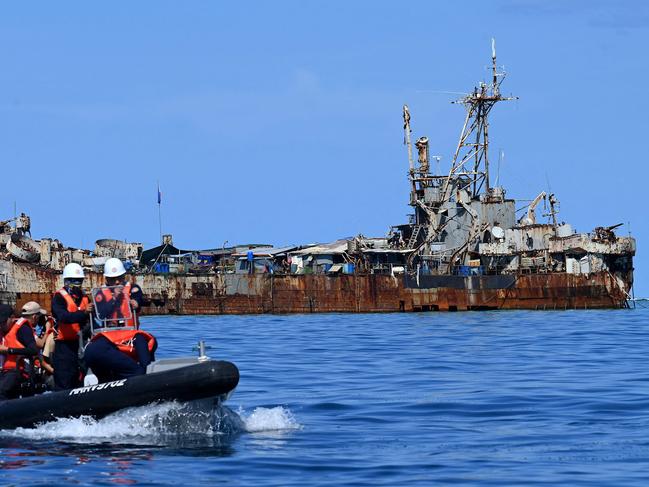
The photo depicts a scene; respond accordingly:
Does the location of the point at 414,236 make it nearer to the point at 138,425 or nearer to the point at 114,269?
the point at 114,269

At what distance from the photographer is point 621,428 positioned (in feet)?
59.8

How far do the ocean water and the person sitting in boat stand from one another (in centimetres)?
73

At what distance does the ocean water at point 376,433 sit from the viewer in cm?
1491

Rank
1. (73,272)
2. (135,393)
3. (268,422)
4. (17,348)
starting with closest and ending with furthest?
(135,393) < (73,272) < (17,348) < (268,422)

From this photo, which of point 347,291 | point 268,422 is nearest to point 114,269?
point 268,422

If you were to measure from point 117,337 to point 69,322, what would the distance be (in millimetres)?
723

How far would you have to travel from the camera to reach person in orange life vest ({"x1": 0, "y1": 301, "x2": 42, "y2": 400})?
60.0 ft

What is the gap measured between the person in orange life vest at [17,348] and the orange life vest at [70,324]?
45cm

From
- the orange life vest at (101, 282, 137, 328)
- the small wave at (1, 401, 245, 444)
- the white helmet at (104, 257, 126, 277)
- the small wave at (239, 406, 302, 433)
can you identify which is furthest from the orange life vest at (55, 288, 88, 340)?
the small wave at (239, 406, 302, 433)

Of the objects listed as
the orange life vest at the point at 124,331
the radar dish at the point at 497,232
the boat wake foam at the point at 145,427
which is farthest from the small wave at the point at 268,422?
the radar dish at the point at 497,232

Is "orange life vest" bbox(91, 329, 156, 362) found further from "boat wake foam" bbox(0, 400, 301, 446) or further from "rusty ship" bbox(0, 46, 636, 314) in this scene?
"rusty ship" bbox(0, 46, 636, 314)

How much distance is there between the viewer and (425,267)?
261 ft

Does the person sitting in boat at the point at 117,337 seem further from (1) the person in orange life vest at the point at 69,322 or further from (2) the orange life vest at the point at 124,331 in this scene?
(1) the person in orange life vest at the point at 69,322

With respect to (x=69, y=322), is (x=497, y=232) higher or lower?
higher
